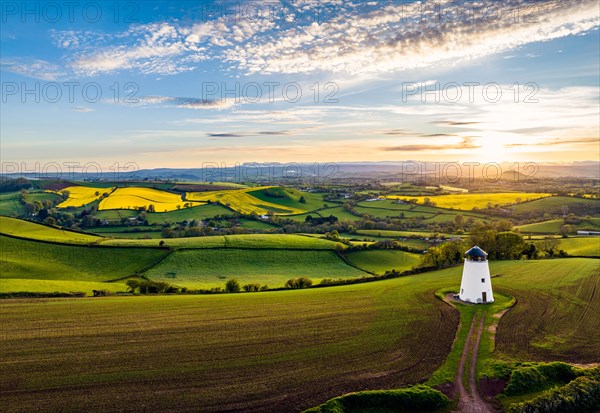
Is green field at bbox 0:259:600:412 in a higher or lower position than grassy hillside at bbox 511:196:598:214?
lower

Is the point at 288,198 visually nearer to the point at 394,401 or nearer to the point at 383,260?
the point at 383,260

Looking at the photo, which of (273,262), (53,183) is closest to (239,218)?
(273,262)

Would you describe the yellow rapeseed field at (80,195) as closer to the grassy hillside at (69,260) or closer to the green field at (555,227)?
the grassy hillside at (69,260)

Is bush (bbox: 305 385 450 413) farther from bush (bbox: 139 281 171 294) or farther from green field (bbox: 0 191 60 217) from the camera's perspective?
green field (bbox: 0 191 60 217)

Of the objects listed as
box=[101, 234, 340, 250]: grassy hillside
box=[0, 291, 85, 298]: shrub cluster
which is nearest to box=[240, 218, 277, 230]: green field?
box=[101, 234, 340, 250]: grassy hillside

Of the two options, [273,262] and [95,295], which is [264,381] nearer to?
[95,295]

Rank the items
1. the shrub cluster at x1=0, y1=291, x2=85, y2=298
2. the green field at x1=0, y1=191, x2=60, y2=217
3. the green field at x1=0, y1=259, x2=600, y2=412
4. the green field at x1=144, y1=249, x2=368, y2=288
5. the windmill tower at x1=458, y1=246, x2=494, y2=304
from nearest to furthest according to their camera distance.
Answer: the green field at x1=0, y1=259, x2=600, y2=412
the windmill tower at x1=458, y1=246, x2=494, y2=304
the shrub cluster at x1=0, y1=291, x2=85, y2=298
the green field at x1=144, y1=249, x2=368, y2=288
the green field at x1=0, y1=191, x2=60, y2=217
